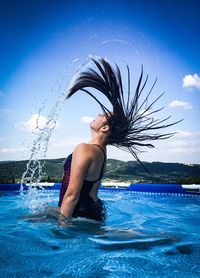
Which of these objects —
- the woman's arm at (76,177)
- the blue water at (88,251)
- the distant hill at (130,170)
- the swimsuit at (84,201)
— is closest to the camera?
the blue water at (88,251)

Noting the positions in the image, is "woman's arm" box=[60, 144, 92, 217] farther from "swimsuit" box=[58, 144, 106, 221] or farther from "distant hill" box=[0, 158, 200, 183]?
"distant hill" box=[0, 158, 200, 183]

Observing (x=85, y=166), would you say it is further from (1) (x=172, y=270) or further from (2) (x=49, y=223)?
(1) (x=172, y=270)

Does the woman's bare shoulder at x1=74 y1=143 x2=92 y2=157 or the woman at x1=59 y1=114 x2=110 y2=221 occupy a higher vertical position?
the woman's bare shoulder at x1=74 y1=143 x2=92 y2=157

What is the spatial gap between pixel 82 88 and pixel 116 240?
213 centimetres

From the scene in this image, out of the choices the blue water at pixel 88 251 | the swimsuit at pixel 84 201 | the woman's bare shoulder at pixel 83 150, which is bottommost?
the blue water at pixel 88 251

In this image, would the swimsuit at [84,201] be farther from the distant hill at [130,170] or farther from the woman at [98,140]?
the distant hill at [130,170]

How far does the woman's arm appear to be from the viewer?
2891mm

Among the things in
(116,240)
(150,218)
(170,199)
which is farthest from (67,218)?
(170,199)

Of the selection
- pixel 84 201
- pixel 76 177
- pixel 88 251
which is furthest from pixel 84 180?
pixel 88 251

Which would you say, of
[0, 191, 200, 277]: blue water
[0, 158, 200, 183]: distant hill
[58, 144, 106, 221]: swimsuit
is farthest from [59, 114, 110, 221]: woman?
[0, 158, 200, 183]: distant hill

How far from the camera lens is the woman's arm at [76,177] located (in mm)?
2891

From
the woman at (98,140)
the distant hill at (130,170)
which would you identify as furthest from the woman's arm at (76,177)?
the distant hill at (130,170)

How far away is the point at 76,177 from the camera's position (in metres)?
2.89

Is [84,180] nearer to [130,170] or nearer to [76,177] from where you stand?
[76,177]
